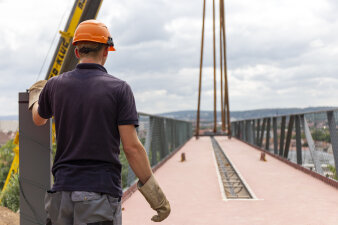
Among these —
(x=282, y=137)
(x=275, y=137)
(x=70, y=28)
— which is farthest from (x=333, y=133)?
(x=70, y=28)

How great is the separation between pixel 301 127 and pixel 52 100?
25.4ft

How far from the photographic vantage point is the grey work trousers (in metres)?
1.75

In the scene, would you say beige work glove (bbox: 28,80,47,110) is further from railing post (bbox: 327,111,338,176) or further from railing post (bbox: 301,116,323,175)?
railing post (bbox: 301,116,323,175)

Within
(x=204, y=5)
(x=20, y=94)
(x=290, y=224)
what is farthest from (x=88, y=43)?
(x=204, y=5)

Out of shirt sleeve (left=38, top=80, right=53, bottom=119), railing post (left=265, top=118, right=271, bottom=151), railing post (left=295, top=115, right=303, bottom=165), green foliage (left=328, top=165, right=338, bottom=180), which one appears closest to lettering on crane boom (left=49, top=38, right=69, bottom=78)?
railing post (left=295, top=115, right=303, bottom=165)

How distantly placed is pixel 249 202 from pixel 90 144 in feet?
13.5

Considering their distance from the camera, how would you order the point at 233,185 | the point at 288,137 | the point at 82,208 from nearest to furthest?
1. the point at 82,208
2. the point at 233,185
3. the point at 288,137

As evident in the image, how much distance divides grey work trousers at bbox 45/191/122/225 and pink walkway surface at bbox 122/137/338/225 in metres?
2.70

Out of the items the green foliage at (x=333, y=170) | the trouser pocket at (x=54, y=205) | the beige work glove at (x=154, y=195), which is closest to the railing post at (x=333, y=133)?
the green foliage at (x=333, y=170)

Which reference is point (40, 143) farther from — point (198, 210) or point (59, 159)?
point (198, 210)

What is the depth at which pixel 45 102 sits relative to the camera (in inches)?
80.0

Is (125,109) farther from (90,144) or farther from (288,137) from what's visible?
(288,137)

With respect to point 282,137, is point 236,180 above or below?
below

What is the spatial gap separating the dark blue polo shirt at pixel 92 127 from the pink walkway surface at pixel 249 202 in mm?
2773
